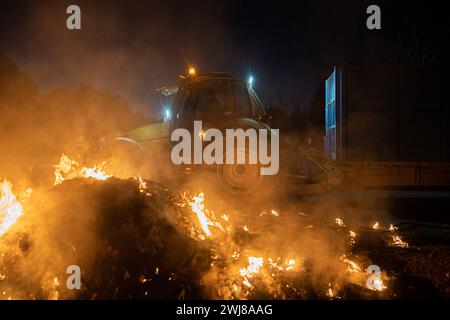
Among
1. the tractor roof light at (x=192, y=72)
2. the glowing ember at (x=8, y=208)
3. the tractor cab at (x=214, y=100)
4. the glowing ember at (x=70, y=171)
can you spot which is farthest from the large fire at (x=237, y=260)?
the tractor roof light at (x=192, y=72)

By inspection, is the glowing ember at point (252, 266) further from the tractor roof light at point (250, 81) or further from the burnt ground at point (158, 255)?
the tractor roof light at point (250, 81)

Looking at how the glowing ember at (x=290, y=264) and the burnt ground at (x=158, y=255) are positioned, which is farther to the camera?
the glowing ember at (x=290, y=264)

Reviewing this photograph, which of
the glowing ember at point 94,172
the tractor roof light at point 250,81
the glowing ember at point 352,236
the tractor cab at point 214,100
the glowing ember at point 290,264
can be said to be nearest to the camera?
the glowing ember at point 290,264

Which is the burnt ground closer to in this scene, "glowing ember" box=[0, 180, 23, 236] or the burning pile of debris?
the burning pile of debris

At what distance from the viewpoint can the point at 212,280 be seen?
361 cm

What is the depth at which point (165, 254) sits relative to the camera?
151 inches

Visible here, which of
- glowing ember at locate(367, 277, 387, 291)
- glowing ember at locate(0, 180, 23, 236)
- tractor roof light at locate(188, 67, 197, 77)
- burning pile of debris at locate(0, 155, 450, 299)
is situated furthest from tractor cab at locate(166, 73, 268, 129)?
glowing ember at locate(367, 277, 387, 291)

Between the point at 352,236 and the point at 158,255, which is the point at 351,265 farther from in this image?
the point at 158,255

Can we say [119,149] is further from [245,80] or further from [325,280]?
[325,280]

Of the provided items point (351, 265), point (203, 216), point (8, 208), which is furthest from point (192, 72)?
point (351, 265)

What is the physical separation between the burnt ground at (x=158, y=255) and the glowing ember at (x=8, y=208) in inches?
6.8

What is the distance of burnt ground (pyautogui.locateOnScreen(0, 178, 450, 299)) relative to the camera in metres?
3.55

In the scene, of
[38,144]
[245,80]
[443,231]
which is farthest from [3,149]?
[443,231]

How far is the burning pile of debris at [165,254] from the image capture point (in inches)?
140
